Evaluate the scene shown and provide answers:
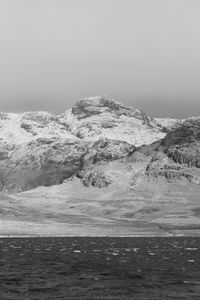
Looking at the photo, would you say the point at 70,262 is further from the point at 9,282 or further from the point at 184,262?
the point at 9,282

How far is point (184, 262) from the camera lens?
3969 inches

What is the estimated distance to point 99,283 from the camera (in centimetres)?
7312

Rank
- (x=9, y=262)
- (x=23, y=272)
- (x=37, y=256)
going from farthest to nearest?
(x=37, y=256) → (x=9, y=262) → (x=23, y=272)

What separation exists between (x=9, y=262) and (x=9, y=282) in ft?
85.3

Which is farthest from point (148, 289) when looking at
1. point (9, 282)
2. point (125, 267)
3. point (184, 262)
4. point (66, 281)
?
point (184, 262)

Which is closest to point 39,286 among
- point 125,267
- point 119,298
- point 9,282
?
point 9,282

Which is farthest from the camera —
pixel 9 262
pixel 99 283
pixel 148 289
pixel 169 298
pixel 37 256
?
pixel 37 256

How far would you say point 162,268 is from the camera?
9006 centimetres

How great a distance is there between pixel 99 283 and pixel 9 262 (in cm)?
2865

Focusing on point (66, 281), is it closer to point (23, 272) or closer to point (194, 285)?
point (23, 272)

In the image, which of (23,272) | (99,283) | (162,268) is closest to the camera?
(99,283)

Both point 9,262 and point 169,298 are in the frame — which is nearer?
point 169,298

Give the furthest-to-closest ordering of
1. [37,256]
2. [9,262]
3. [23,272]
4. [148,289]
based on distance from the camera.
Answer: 1. [37,256]
2. [9,262]
3. [23,272]
4. [148,289]

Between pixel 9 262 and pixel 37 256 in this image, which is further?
pixel 37 256
